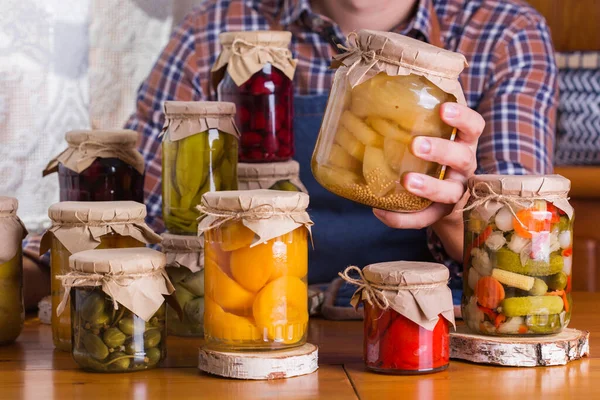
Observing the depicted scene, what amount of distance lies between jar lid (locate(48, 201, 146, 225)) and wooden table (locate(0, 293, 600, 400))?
0.50 ft

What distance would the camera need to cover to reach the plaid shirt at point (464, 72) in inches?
60.4

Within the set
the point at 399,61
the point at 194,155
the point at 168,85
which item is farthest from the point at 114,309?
the point at 168,85

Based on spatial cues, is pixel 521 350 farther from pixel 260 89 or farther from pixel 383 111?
pixel 260 89

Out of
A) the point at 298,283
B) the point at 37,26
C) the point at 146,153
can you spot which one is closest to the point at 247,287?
Answer: the point at 298,283

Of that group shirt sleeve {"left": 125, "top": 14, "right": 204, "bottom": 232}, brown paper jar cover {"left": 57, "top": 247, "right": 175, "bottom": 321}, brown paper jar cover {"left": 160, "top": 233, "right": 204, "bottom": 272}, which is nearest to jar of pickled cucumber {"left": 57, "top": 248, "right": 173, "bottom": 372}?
brown paper jar cover {"left": 57, "top": 247, "right": 175, "bottom": 321}

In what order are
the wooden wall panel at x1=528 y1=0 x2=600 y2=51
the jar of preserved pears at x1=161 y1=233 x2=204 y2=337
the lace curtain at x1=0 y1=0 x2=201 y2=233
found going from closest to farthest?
the jar of preserved pears at x1=161 y1=233 x2=204 y2=337 → the lace curtain at x1=0 y1=0 x2=201 y2=233 → the wooden wall panel at x1=528 y1=0 x2=600 y2=51

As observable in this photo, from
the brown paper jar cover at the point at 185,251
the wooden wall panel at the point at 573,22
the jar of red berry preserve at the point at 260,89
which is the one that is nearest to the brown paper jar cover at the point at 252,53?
the jar of red berry preserve at the point at 260,89

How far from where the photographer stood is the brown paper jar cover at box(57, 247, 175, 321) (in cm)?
91

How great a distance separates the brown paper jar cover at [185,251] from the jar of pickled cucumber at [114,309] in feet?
0.46

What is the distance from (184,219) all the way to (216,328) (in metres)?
0.24

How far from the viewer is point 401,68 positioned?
92 cm

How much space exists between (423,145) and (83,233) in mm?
378

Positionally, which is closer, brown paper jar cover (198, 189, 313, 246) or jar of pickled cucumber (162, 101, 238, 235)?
brown paper jar cover (198, 189, 313, 246)

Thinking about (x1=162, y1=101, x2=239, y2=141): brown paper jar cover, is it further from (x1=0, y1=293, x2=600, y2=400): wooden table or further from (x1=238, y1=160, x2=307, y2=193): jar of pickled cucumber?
(x1=0, y1=293, x2=600, y2=400): wooden table
